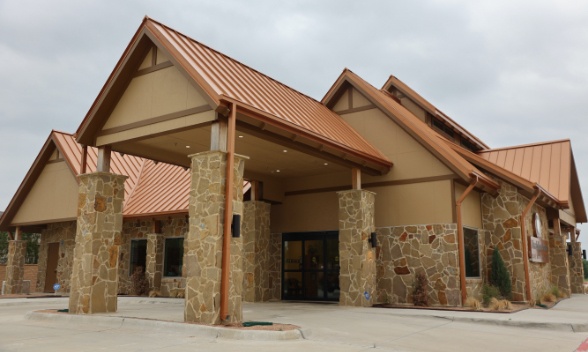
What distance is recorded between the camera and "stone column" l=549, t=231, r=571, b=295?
22.2 metres

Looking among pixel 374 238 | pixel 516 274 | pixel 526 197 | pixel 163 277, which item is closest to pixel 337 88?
pixel 374 238

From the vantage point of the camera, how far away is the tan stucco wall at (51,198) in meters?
23.7

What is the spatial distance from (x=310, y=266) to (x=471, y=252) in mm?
5509

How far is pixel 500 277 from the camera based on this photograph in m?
16.9

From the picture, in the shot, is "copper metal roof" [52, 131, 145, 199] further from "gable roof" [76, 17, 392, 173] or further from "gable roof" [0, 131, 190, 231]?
"gable roof" [76, 17, 392, 173]

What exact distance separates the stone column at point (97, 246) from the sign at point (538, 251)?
13.6 metres

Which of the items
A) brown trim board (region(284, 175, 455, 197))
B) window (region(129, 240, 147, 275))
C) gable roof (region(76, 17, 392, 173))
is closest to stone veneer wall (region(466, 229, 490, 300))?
brown trim board (region(284, 175, 455, 197))

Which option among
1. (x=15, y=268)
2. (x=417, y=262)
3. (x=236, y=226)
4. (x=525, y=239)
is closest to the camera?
(x=236, y=226)

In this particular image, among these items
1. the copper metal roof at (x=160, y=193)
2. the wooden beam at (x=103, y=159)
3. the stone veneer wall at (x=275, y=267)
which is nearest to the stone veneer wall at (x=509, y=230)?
the stone veneer wall at (x=275, y=267)

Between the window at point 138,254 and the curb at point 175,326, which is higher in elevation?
the window at point 138,254

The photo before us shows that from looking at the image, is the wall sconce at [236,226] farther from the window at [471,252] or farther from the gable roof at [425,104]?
the gable roof at [425,104]

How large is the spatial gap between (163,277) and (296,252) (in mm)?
6617

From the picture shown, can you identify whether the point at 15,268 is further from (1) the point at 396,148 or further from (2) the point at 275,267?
(1) the point at 396,148

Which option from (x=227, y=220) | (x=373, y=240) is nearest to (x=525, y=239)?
(x=373, y=240)
